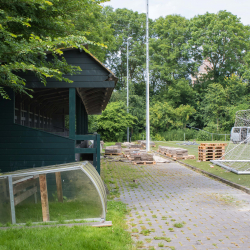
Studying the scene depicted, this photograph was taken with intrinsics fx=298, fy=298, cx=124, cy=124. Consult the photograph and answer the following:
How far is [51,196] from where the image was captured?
5965 mm

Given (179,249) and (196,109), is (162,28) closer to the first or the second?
(196,109)

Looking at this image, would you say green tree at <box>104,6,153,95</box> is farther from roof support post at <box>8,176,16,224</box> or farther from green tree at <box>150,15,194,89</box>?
roof support post at <box>8,176,16,224</box>

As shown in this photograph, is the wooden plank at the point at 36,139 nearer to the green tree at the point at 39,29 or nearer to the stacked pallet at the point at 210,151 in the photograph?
the green tree at the point at 39,29

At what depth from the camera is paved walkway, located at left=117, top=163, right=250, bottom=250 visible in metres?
5.32

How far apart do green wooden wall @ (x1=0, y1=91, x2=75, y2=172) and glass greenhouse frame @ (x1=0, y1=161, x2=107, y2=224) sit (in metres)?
3.22

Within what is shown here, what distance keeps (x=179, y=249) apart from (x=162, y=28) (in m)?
59.3

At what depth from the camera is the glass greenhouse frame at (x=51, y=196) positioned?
5.87 m

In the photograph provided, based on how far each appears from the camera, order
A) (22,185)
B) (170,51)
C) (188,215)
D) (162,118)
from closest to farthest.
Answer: (22,185) < (188,215) < (162,118) < (170,51)

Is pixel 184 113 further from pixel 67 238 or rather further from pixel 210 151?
pixel 67 238

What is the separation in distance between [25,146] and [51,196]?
3.75 meters

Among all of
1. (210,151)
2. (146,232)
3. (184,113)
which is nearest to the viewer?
(146,232)

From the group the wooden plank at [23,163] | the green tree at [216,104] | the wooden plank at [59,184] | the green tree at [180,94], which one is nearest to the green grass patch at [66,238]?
the wooden plank at [59,184]

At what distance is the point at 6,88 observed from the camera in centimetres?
930

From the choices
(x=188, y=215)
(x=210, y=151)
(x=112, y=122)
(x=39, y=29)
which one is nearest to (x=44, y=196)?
(x=188, y=215)
